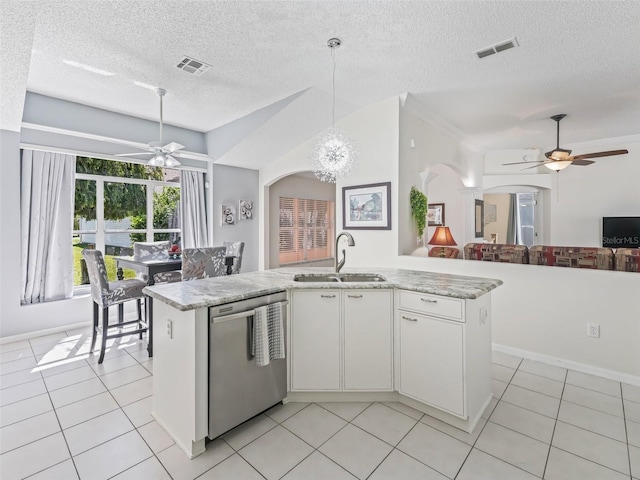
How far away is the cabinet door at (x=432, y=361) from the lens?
2057mm

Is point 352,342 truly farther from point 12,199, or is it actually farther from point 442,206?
point 442,206

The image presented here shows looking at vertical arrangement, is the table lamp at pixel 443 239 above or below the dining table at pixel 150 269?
above

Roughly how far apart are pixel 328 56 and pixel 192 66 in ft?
4.56

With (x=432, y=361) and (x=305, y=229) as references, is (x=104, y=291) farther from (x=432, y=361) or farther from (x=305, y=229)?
(x=305, y=229)

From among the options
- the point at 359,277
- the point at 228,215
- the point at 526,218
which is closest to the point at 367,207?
the point at 359,277

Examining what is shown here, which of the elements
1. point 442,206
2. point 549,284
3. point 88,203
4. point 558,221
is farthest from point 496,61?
point 88,203

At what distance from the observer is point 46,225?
13.2 feet

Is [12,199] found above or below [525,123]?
below

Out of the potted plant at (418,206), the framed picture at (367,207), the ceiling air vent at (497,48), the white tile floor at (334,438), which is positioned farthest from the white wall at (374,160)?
the white tile floor at (334,438)

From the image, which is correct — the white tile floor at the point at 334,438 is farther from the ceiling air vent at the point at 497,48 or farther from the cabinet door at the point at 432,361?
the ceiling air vent at the point at 497,48

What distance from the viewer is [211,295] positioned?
6.52 ft

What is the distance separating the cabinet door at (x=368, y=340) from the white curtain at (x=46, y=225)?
403 centimetres

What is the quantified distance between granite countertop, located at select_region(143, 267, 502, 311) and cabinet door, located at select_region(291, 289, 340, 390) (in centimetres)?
10

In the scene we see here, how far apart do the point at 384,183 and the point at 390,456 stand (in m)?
3.06
